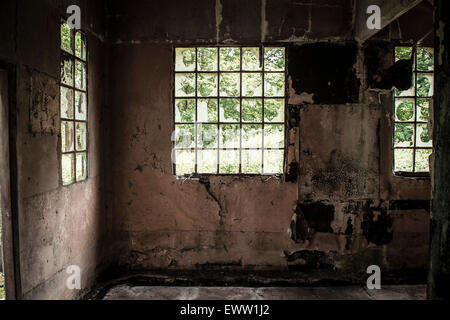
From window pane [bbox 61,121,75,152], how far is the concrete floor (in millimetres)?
1443

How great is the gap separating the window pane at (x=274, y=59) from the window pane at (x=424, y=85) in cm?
152

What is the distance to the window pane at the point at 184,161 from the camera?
349cm

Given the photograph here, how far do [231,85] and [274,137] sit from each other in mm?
745

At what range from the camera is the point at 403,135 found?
344 centimetres

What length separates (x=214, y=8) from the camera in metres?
3.39

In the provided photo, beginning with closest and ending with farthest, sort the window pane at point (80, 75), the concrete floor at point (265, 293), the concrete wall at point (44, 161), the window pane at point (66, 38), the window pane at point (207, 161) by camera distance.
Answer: the concrete wall at point (44, 161) → the window pane at point (66, 38) → the window pane at point (80, 75) → the concrete floor at point (265, 293) → the window pane at point (207, 161)

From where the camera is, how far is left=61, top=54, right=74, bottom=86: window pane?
8.56ft

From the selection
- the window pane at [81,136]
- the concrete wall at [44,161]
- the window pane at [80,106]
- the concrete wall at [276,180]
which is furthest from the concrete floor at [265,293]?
the window pane at [80,106]

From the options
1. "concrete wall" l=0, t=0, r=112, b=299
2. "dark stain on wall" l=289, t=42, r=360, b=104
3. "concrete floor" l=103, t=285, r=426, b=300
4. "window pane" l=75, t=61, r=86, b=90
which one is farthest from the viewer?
"dark stain on wall" l=289, t=42, r=360, b=104

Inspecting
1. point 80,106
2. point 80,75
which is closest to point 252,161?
point 80,106

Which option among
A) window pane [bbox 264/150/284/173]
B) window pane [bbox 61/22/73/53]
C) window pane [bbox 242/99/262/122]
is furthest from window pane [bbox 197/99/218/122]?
window pane [bbox 61/22/73/53]

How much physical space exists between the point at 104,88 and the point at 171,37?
909 mm

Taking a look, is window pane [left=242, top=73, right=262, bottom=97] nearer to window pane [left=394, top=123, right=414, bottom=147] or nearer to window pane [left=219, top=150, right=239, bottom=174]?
window pane [left=219, top=150, right=239, bottom=174]

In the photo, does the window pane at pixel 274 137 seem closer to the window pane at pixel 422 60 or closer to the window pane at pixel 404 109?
the window pane at pixel 404 109
